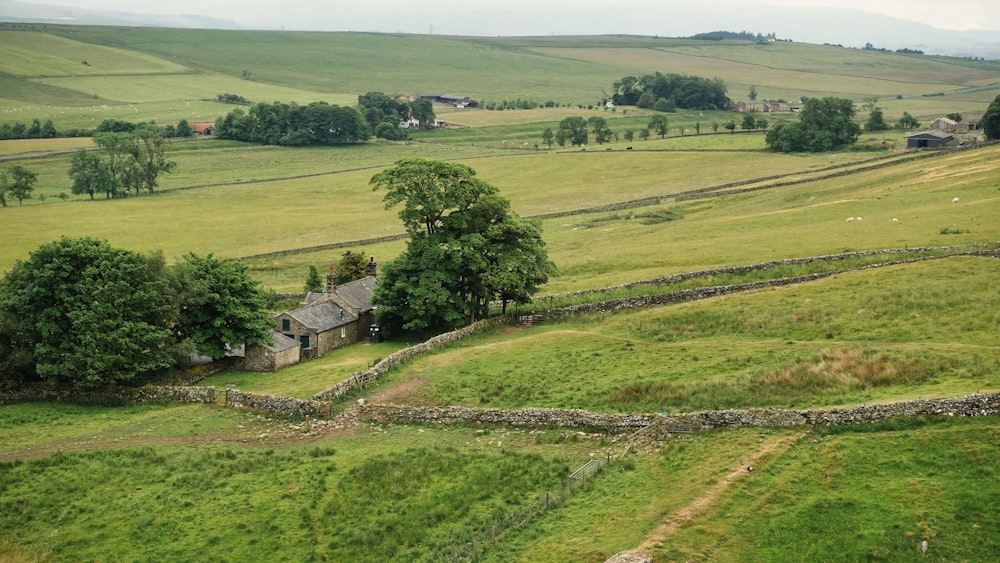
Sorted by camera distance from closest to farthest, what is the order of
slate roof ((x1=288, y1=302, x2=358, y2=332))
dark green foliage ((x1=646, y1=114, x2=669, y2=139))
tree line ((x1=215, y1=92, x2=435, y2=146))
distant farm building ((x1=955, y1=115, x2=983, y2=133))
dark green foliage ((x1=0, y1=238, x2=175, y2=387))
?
dark green foliage ((x1=0, y1=238, x2=175, y2=387)) → slate roof ((x1=288, y1=302, x2=358, y2=332)) → distant farm building ((x1=955, y1=115, x2=983, y2=133)) → dark green foliage ((x1=646, y1=114, x2=669, y2=139)) → tree line ((x1=215, y1=92, x2=435, y2=146))

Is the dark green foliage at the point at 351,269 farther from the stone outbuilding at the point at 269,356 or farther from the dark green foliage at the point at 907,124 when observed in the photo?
the dark green foliage at the point at 907,124

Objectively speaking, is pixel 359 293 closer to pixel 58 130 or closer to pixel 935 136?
pixel 935 136

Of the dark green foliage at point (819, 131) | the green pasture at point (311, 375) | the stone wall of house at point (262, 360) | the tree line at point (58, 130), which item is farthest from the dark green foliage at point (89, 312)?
the tree line at point (58, 130)

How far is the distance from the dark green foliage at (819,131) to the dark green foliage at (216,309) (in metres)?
101

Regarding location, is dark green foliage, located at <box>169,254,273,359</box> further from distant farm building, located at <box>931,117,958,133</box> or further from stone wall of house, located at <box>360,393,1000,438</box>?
distant farm building, located at <box>931,117,958,133</box>

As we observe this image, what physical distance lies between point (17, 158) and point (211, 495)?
13903cm

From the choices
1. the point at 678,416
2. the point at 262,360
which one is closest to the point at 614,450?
the point at 678,416

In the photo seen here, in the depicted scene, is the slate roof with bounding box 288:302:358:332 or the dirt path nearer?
the dirt path

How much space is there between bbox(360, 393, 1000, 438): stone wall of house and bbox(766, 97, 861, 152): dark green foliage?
10873cm

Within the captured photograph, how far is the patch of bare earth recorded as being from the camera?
88.1ft

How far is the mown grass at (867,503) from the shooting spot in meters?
26.4

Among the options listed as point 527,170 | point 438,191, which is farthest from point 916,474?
point 527,170

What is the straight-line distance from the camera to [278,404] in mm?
43688

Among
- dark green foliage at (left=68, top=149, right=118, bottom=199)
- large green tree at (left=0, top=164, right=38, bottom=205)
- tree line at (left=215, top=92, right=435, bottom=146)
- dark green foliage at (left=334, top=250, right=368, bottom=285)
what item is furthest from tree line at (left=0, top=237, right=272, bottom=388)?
tree line at (left=215, top=92, right=435, bottom=146)
